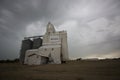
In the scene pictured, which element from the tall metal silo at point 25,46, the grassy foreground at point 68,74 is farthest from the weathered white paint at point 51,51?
the grassy foreground at point 68,74

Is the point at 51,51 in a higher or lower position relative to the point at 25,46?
lower

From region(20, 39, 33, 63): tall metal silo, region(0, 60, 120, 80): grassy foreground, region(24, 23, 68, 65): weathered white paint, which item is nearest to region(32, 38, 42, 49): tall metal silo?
region(20, 39, 33, 63): tall metal silo

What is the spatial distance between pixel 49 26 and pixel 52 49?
10.8 metres

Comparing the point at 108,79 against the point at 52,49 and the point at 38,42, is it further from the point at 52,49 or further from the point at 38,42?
the point at 38,42

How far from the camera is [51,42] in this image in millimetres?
28312

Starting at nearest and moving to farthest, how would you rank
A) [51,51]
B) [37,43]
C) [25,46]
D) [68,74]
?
[68,74] → [51,51] → [37,43] → [25,46]

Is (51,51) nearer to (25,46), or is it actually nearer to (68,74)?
(25,46)

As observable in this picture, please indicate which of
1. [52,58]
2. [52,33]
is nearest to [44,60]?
[52,58]

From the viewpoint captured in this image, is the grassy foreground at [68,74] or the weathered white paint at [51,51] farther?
the weathered white paint at [51,51]

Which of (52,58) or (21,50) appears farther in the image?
(21,50)

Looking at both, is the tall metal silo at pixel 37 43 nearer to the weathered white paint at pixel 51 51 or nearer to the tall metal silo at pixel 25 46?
the tall metal silo at pixel 25 46

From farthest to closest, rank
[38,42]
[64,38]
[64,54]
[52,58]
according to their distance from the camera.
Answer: [38,42], [64,38], [64,54], [52,58]

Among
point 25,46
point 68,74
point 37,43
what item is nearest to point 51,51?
point 37,43

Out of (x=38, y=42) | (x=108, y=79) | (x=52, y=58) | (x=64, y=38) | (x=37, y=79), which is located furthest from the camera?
(x=38, y=42)
